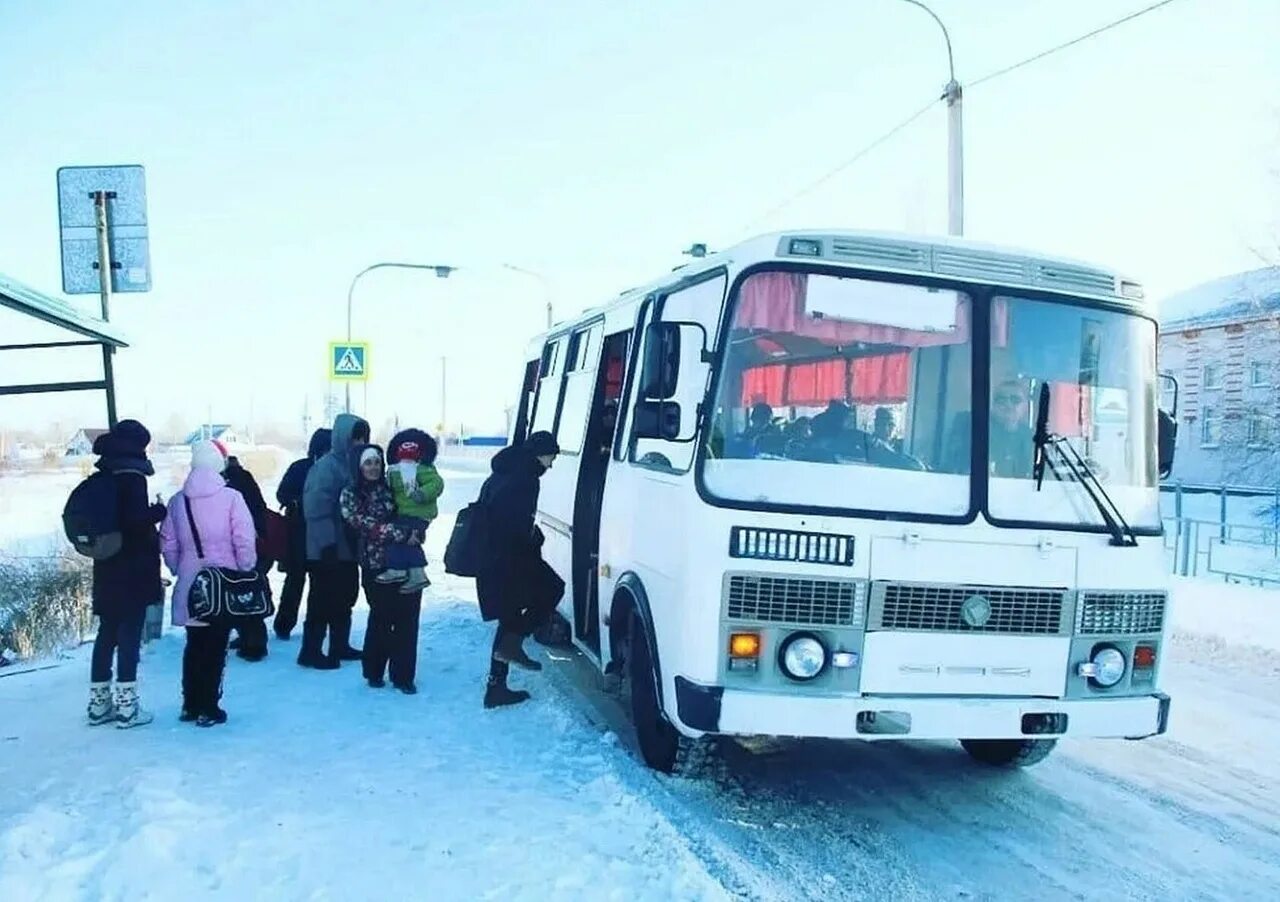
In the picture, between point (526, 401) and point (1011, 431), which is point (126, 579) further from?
point (526, 401)

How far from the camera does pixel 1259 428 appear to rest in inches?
1234

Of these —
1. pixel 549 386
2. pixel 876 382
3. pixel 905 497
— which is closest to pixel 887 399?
pixel 876 382

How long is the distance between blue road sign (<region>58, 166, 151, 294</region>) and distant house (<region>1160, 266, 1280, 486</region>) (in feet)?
98.8

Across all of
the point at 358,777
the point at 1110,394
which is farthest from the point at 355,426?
the point at 1110,394

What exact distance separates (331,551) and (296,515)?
4.02 feet

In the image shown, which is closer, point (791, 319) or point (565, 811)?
point (565, 811)

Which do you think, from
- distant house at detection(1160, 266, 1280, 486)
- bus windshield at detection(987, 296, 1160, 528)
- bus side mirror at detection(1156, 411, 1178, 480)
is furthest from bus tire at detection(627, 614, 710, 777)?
distant house at detection(1160, 266, 1280, 486)

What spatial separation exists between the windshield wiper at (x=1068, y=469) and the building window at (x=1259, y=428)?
2853 cm

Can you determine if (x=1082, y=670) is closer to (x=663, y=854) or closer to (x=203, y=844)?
(x=663, y=854)

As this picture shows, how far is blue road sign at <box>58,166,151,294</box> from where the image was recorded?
8.44 m

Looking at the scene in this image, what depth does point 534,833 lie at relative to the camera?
194 inches

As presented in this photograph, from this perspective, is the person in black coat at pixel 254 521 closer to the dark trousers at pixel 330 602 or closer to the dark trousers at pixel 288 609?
A: the dark trousers at pixel 330 602

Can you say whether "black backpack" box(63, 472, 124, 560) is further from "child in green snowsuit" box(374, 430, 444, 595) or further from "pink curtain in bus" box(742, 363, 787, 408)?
"pink curtain in bus" box(742, 363, 787, 408)

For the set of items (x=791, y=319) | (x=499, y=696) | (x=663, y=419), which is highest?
(x=791, y=319)
